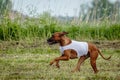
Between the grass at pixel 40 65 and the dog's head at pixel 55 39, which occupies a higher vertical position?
the dog's head at pixel 55 39

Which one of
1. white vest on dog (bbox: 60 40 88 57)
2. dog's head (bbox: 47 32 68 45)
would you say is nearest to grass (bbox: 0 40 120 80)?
white vest on dog (bbox: 60 40 88 57)

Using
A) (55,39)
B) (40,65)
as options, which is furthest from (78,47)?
(40,65)

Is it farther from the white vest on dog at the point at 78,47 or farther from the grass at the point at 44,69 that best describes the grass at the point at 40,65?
the white vest on dog at the point at 78,47

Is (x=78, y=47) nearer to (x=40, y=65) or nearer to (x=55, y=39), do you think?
(x=55, y=39)

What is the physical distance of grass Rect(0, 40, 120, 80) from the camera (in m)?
6.69

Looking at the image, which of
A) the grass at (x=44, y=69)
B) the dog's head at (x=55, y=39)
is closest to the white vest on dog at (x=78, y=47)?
the dog's head at (x=55, y=39)

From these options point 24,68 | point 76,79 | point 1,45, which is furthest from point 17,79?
point 1,45

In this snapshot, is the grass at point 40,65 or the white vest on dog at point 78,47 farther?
the white vest on dog at point 78,47

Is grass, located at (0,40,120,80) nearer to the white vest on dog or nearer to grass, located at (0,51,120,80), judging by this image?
grass, located at (0,51,120,80)

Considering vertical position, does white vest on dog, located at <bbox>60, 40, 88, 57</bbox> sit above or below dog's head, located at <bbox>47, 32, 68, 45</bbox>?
below

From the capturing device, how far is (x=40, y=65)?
8.23 metres

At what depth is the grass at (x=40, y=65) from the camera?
6691 mm

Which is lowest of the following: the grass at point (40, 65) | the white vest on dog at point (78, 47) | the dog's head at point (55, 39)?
the grass at point (40, 65)

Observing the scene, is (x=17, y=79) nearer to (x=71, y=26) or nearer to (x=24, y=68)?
(x=24, y=68)
